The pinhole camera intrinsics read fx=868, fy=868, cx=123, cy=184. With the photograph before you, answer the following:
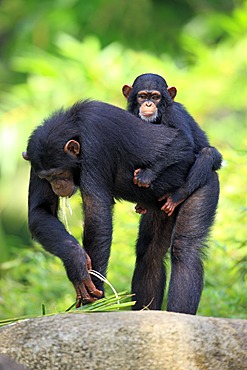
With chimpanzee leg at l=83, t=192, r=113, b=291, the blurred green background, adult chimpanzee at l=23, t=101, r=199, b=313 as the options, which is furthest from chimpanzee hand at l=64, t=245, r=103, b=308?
the blurred green background

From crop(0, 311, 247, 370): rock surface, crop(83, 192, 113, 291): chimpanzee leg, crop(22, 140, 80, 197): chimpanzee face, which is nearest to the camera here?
crop(0, 311, 247, 370): rock surface

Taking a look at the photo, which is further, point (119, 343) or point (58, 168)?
point (58, 168)

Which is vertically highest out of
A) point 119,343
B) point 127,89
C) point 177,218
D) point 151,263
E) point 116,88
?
point 116,88

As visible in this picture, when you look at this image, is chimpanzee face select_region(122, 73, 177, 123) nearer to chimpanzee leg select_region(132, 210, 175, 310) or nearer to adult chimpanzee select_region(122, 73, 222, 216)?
adult chimpanzee select_region(122, 73, 222, 216)

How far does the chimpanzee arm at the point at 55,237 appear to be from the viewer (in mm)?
6363

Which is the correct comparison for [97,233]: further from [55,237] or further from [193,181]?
[193,181]

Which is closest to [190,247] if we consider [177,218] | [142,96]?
[177,218]

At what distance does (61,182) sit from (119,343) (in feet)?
5.60

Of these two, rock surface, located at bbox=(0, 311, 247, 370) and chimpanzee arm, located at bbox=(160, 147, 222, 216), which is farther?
chimpanzee arm, located at bbox=(160, 147, 222, 216)

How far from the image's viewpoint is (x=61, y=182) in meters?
6.67

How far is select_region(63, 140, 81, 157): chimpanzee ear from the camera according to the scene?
21.7 feet

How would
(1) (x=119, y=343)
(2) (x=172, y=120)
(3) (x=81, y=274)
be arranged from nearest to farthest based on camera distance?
(1) (x=119, y=343) < (3) (x=81, y=274) < (2) (x=172, y=120)

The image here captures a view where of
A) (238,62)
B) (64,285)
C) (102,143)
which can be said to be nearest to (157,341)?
(102,143)

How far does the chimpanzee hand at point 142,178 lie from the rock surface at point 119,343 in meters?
1.44
